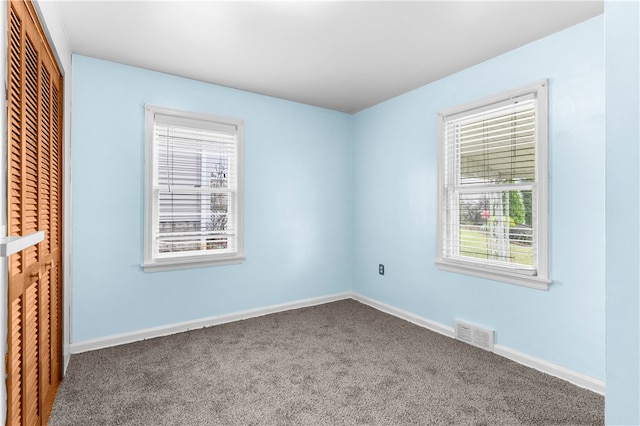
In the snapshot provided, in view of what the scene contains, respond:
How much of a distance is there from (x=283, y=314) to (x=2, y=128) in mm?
3051

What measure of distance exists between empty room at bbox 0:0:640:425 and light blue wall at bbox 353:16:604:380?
15 mm

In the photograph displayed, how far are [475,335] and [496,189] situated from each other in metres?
1.25

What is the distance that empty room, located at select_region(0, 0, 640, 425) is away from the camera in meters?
1.99

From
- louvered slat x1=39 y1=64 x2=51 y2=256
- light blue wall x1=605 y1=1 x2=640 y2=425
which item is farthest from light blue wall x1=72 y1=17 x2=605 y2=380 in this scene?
light blue wall x1=605 y1=1 x2=640 y2=425

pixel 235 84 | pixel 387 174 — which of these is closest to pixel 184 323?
pixel 235 84

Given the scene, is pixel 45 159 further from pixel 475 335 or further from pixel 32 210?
pixel 475 335

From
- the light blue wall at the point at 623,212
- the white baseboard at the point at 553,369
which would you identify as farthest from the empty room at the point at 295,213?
the light blue wall at the point at 623,212

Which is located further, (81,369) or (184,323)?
(184,323)

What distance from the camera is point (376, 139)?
4.08 metres

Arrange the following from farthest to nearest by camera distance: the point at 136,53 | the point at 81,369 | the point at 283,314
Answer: the point at 283,314 < the point at 136,53 < the point at 81,369

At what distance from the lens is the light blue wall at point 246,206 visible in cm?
285

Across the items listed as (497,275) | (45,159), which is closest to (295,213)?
(497,275)

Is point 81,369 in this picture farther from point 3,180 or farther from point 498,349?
point 498,349

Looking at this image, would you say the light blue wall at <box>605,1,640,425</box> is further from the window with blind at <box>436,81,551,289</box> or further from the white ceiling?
the window with blind at <box>436,81,551,289</box>
